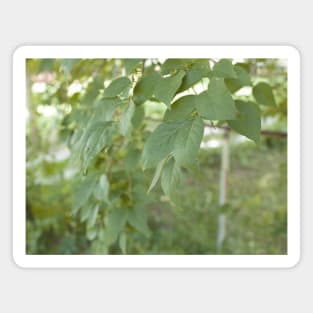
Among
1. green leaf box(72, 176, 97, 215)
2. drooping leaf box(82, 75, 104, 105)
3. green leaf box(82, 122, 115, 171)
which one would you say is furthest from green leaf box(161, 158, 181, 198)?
drooping leaf box(82, 75, 104, 105)

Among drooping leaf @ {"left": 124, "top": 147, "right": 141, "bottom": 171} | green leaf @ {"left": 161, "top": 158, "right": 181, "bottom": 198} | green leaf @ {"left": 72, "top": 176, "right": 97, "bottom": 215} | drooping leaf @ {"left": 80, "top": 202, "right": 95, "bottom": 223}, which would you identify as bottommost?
drooping leaf @ {"left": 80, "top": 202, "right": 95, "bottom": 223}

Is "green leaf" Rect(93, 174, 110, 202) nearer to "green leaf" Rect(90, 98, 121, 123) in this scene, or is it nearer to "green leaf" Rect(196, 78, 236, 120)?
"green leaf" Rect(90, 98, 121, 123)

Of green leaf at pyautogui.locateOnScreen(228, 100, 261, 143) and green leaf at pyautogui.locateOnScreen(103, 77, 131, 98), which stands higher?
green leaf at pyautogui.locateOnScreen(103, 77, 131, 98)

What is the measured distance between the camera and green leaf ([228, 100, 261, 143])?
1050mm

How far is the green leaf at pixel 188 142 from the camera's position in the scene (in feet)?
2.98

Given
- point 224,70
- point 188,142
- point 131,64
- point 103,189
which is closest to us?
point 188,142

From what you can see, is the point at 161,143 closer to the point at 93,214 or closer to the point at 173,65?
the point at 173,65

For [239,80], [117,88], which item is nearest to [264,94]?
[239,80]

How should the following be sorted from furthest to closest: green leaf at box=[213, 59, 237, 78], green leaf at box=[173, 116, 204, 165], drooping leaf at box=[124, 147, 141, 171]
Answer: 1. drooping leaf at box=[124, 147, 141, 171]
2. green leaf at box=[213, 59, 237, 78]
3. green leaf at box=[173, 116, 204, 165]

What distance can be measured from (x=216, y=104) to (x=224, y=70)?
0.11 meters

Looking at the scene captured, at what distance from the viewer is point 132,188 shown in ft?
4.74

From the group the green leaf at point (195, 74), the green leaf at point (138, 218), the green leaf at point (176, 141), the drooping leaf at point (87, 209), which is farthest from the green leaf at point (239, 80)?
the drooping leaf at point (87, 209)

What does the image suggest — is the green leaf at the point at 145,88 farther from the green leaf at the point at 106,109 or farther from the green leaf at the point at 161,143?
the green leaf at the point at 161,143
